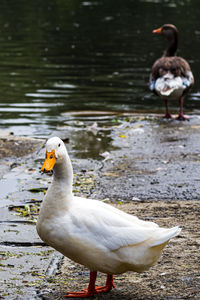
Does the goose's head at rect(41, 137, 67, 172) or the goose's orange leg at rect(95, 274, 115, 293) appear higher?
the goose's head at rect(41, 137, 67, 172)

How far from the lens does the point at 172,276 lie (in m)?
4.50

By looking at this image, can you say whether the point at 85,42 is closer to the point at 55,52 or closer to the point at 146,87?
the point at 55,52

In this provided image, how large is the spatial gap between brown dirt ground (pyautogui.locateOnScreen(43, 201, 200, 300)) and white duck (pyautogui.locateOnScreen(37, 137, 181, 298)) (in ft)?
0.61

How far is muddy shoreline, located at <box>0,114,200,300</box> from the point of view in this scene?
4.48 metres

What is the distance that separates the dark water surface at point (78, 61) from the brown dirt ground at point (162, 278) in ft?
18.5

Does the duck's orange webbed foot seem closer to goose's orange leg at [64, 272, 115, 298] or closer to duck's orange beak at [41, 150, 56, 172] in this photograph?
goose's orange leg at [64, 272, 115, 298]

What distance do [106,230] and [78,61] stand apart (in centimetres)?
1494

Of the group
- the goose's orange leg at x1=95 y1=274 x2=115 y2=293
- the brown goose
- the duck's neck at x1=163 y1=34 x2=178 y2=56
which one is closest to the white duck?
the goose's orange leg at x1=95 y1=274 x2=115 y2=293

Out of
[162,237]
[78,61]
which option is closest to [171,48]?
[78,61]

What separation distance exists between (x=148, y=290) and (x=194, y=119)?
7190 millimetres

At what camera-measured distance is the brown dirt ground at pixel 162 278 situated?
168 inches

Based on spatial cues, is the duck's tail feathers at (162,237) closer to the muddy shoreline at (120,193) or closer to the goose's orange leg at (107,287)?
the muddy shoreline at (120,193)

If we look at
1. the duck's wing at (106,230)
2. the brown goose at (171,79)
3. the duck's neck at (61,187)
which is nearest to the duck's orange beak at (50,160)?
the duck's neck at (61,187)

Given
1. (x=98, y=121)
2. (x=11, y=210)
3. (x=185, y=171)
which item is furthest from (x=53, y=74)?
(x=11, y=210)
